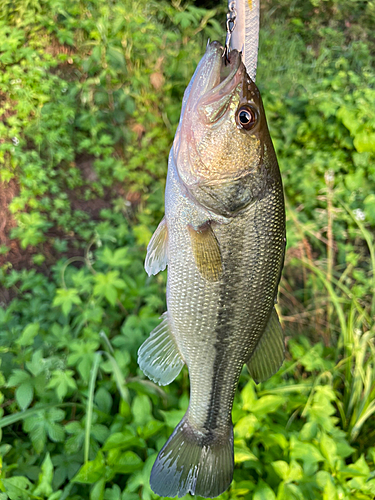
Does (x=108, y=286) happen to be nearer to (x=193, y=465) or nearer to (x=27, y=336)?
(x=27, y=336)

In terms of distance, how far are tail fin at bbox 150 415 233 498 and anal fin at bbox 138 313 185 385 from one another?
0.22 m

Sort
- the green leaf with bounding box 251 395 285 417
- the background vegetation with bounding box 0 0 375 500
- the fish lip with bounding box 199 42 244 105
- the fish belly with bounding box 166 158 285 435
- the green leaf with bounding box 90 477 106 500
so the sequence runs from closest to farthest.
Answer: the fish lip with bounding box 199 42 244 105 → the fish belly with bounding box 166 158 285 435 → the green leaf with bounding box 90 477 106 500 → the green leaf with bounding box 251 395 285 417 → the background vegetation with bounding box 0 0 375 500

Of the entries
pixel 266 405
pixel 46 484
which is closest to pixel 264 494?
pixel 266 405

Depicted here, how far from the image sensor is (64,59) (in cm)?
258

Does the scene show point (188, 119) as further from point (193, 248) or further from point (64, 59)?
point (64, 59)

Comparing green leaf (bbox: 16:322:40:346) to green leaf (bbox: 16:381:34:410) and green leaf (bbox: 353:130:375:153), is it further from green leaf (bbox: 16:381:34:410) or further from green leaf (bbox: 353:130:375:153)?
green leaf (bbox: 353:130:375:153)

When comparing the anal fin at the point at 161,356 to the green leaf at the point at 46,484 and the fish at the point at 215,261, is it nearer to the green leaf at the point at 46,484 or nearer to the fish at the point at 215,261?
the fish at the point at 215,261

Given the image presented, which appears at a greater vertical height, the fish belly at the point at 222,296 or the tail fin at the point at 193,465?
the fish belly at the point at 222,296

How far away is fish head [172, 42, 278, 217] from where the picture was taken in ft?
2.72

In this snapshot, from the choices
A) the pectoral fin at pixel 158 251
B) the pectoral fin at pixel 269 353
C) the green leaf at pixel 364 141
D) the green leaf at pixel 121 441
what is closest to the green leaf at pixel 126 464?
the green leaf at pixel 121 441

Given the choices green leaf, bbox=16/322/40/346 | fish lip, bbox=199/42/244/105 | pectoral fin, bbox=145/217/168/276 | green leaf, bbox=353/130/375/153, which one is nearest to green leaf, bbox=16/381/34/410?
green leaf, bbox=16/322/40/346

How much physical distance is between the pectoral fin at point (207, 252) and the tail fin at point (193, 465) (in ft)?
1.93

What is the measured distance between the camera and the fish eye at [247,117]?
0.84 meters

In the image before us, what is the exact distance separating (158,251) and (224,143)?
406mm
